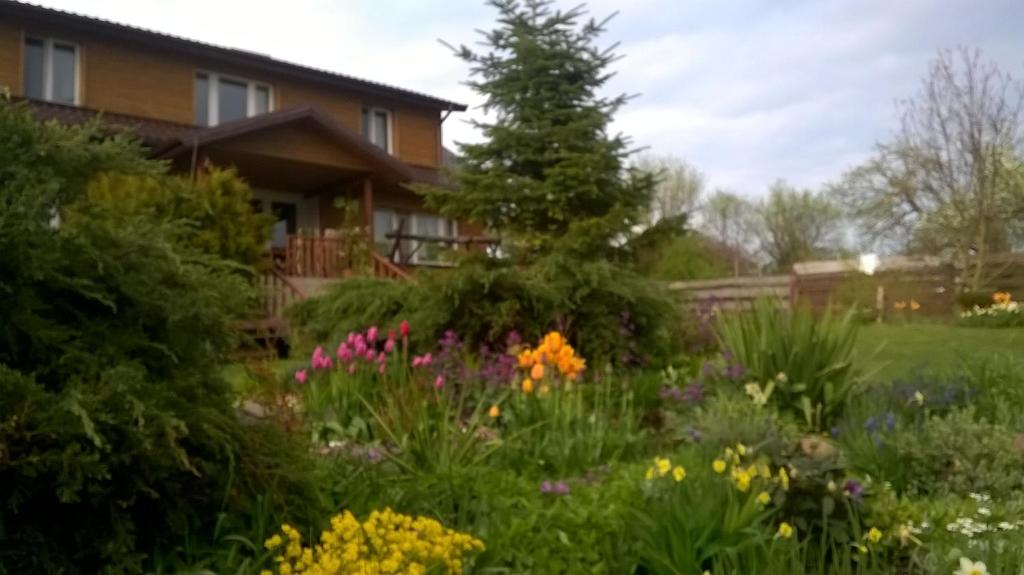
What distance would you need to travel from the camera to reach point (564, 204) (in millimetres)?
9922

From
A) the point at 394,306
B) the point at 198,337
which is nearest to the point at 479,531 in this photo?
the point at 198,337

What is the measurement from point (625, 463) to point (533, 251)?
587 cm

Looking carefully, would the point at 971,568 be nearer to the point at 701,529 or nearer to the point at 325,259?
the point at 701,529

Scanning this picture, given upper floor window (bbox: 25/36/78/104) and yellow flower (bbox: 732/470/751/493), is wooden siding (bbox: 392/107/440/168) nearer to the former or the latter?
upper floor window (bbox: 25/36/78/104)

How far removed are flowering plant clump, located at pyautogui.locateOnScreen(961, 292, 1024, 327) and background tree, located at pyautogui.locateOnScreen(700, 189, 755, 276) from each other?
79.3 feet

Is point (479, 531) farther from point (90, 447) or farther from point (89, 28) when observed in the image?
point (89, 28)

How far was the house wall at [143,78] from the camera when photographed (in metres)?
16.2

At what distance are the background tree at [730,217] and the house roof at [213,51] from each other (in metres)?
22.0

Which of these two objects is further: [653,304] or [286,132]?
[286,132]

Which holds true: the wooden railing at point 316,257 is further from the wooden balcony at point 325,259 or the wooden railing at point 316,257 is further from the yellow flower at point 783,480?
the yellow flower at point 783,480

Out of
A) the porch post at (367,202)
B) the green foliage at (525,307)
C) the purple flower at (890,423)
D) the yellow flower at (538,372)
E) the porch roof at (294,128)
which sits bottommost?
the purple flower at (890,423)

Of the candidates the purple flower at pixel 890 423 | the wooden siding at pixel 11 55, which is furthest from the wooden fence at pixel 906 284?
the wooden siding at pixel 11 55

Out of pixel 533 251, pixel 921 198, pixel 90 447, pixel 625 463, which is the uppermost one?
pixel 921 198

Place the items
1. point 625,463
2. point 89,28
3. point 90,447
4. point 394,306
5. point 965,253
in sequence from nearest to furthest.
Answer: point 90,447 → point 625,463 → point 394,306 → point 89,28 → point 965,253
